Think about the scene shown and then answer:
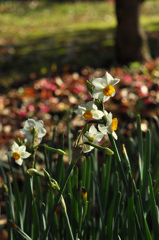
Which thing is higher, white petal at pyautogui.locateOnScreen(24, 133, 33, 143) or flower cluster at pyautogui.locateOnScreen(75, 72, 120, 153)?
flower cluster at pyautogui.locateOnScreen(75, 72, 120, 153)

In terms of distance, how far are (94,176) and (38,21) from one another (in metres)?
7.70

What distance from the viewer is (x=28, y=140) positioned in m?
1.12

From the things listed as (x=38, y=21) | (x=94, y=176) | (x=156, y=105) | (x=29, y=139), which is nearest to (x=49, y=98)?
(x=156, y=105)

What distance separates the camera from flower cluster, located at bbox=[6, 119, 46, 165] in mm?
1069

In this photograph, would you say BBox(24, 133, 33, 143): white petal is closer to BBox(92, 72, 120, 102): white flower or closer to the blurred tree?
BBox(92, 72, 120, 102): white flower

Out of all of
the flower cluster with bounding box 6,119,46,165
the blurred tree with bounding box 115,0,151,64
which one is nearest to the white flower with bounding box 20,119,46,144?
the flower cluster with bounding box 6,119,46,165

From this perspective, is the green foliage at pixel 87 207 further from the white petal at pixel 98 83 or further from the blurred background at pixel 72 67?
the blurred background at pixel 72 67

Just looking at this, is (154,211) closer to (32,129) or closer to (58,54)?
(32,129)

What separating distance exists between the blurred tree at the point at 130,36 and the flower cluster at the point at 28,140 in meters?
3.93

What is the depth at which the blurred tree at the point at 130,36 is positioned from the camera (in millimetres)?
4859

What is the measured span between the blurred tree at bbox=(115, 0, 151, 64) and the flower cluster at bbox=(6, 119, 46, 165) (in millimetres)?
3925

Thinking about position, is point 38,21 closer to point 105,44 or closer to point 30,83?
point 105,44

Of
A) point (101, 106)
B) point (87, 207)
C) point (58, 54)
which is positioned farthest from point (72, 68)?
point (101, 106)

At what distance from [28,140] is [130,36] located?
4.04 metres
